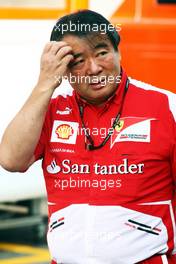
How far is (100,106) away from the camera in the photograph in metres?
3.27

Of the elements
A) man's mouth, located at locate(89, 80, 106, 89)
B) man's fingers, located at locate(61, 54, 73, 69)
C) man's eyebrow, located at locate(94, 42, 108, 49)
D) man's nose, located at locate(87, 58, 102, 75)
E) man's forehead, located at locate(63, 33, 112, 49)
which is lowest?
man's mouth, located at locate(89, 80, 106, 89)

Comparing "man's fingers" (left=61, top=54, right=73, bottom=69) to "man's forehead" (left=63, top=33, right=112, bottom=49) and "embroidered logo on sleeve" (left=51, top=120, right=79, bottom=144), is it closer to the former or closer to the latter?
"man's forehead" (left=63, top=33, right=112, bottom=49)

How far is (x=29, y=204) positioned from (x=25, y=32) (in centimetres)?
178

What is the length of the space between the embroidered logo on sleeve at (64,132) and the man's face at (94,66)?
0.39ft

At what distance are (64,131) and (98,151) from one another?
0.49 feet

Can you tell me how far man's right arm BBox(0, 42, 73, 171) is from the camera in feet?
10.6

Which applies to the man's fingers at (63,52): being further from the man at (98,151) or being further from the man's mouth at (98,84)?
the man's mouth at (98,84)

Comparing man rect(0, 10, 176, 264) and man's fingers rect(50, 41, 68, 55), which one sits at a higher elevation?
man's fingers rect(50, 41, 68, 55)

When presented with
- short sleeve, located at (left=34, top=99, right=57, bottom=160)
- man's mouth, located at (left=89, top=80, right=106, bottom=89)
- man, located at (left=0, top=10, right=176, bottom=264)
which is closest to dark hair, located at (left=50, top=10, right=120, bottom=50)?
man, located at (left=0, top=10, right=176, bottom=264)

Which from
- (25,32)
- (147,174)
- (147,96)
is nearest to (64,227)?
(147,174)

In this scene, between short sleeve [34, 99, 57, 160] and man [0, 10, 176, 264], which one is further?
short sleeve [34, 99, 57, 160]

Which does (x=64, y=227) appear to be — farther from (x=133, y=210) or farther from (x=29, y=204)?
(x=29, y=204)

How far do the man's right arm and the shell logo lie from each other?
0.08 meters

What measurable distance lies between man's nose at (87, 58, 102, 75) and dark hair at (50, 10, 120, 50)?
10cm
